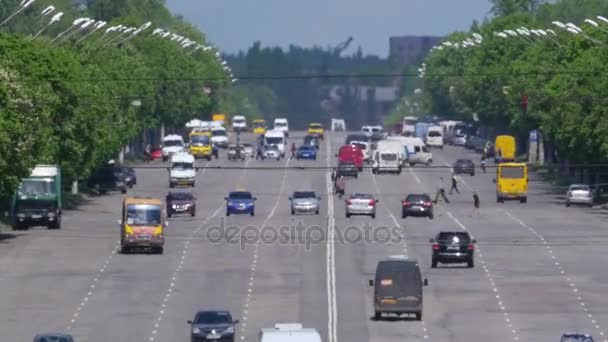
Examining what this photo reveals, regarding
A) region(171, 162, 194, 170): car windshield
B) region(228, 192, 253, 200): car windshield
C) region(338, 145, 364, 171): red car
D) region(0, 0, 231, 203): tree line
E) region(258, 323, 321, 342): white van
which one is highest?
region(0, 0, 231, 203): tree line

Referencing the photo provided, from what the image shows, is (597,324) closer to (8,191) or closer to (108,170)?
(8,191)

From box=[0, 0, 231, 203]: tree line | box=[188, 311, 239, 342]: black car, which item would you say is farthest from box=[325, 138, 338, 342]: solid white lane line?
box=[0, 0, 231, 203]: tree line

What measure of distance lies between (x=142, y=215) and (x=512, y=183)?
40964mm

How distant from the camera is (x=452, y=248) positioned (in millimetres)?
86625

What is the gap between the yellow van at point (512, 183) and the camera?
5010 inches

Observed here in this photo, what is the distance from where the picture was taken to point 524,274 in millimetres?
83688

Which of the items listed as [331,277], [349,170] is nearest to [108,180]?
[349,170]

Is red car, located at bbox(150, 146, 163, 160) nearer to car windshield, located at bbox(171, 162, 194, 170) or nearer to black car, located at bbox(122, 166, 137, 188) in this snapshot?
car windshield, located at bbox(171, 162, 194, 170)

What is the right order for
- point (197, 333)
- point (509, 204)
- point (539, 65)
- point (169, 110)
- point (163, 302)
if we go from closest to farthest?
point (197, 333) < point (163, 302) < point (509, 204) < point (539, 65) < point (169, 110)

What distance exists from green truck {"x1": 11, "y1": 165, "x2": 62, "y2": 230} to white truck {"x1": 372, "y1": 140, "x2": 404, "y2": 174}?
167ft

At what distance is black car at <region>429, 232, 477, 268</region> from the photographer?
86250mm

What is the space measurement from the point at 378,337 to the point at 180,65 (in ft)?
415

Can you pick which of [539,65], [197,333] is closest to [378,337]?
[197,333]

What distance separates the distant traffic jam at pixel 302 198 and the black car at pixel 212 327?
0.03 metres
